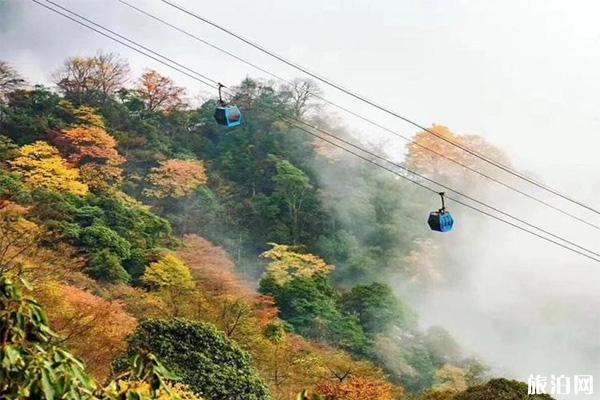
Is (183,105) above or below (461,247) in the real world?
above

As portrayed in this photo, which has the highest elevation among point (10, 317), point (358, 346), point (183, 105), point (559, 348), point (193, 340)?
point (183, 105)

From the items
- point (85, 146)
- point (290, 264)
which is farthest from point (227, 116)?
point (85, 146)

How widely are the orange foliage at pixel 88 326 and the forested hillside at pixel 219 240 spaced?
0.08ft

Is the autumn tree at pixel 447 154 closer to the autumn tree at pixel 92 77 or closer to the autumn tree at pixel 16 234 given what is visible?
the autumn tree at pixel 92 77

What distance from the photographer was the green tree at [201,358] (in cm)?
784

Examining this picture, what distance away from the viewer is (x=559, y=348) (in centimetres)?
1455

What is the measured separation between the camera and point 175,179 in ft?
50.4

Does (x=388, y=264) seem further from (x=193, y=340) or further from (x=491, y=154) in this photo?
(x=193, y=340)

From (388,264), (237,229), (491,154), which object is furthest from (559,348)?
(237,229)

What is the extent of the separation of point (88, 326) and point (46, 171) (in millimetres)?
5886

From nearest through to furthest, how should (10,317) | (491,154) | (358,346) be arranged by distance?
(10,317)
(358,346)
(491,154)

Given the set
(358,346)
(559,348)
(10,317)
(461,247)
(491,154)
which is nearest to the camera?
(10,317)

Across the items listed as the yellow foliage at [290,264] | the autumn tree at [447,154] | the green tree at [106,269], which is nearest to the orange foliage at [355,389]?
the yellow foliage at [290,264]

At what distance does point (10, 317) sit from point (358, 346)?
11.6m
